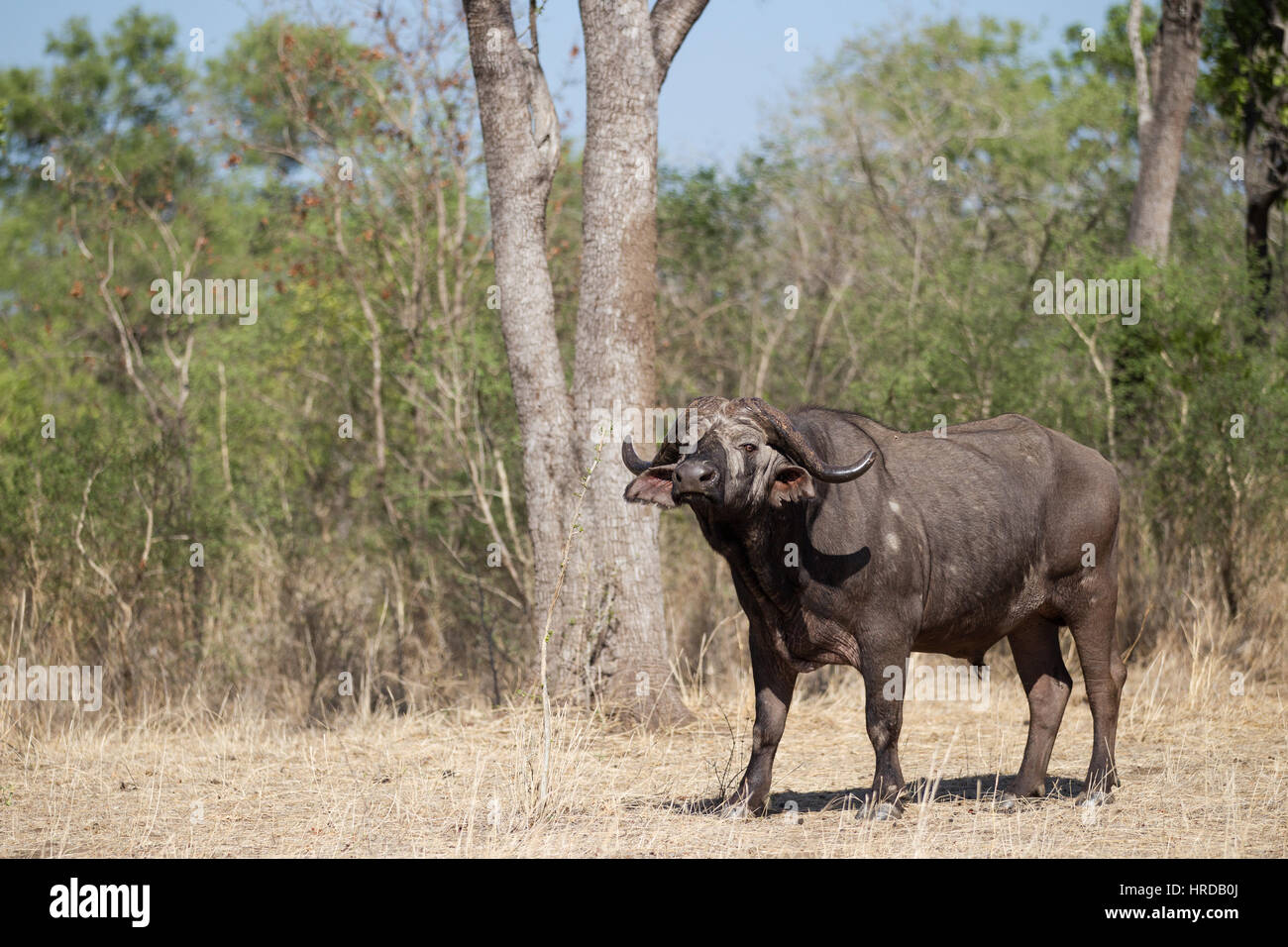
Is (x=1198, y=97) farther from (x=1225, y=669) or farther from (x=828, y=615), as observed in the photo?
(x=828, y=615)

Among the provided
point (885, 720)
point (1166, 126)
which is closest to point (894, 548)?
point (885, 720)

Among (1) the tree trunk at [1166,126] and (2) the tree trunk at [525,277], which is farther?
(1) the tree trunk at [1166,126]

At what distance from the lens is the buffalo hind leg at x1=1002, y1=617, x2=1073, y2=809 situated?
709 centimetres

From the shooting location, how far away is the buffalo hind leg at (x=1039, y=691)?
7.09 m

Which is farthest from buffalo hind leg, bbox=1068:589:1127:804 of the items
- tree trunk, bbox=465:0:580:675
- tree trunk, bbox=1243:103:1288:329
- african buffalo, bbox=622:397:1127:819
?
tree trunk, bbox=1243:103:1288:329

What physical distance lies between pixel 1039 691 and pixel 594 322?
3.73 m

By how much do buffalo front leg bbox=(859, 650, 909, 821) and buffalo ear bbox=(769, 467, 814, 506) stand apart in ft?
2.85

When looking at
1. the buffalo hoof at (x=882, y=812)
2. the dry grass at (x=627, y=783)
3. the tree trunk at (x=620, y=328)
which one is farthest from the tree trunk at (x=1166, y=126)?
the buffalo hoof at (x=882, y=812)

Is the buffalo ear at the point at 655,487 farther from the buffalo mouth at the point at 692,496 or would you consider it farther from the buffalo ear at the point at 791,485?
the buffalo ear at the point at 791,485

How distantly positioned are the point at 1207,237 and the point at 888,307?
12.0 feet

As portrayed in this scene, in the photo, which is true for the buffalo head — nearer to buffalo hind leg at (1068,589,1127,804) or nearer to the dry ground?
the dry ground

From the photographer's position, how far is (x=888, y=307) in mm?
14453

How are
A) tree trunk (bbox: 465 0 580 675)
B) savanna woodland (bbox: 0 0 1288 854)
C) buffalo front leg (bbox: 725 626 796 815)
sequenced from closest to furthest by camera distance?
buffalo front leg (bbox: 725 626 796 815) < savanna woodland (bbox: 0 0 1288 854) < tree trunk (bbox: 465 0 580 675)

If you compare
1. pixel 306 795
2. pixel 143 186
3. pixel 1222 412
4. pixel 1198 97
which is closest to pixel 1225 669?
pixel 1222 412
